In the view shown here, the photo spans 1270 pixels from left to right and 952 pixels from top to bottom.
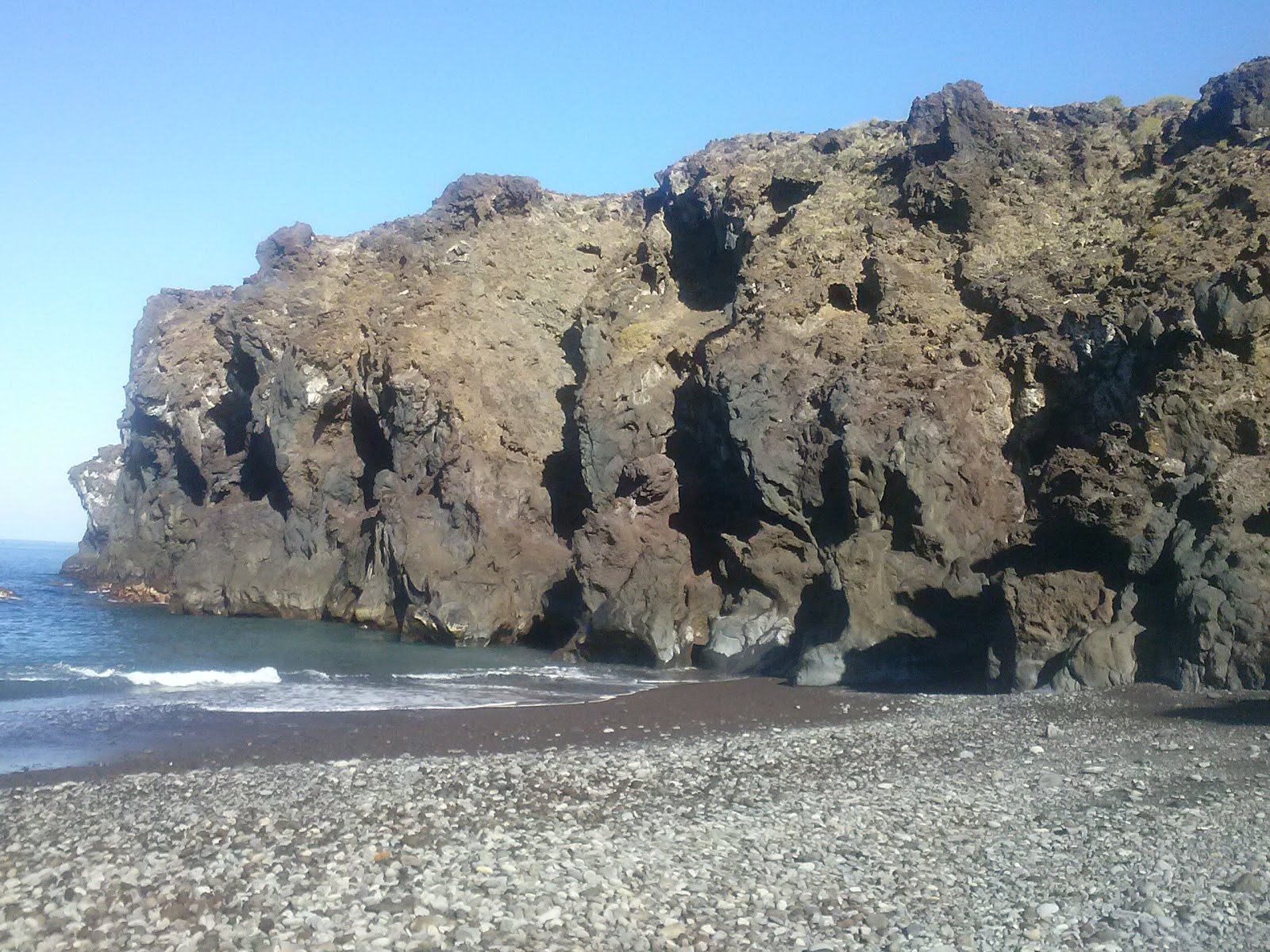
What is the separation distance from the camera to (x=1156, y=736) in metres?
14.4

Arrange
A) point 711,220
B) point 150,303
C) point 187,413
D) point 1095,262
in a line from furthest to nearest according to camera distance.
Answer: point 150,303 → point 187,413 → point 711,220 → point 1095,262

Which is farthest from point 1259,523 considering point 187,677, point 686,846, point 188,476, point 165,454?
point 165,454

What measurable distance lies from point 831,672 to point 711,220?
889 inches

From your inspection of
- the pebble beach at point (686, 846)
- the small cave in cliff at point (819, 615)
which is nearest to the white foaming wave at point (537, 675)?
the small cave in cliff at point (819, 615)

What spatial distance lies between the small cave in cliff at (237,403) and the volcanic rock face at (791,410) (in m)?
0.18

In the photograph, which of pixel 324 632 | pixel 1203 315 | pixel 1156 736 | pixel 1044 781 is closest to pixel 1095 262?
pixel 1203 315

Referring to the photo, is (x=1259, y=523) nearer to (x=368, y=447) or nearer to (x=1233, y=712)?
(x=1233, y=712)

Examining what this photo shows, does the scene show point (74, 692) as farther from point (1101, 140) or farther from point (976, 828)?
point (1101, 140)

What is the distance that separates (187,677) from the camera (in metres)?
25.0

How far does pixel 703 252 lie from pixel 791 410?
13.4 meters

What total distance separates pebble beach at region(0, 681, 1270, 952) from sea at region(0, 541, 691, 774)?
4765mm

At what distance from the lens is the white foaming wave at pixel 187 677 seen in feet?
79.1

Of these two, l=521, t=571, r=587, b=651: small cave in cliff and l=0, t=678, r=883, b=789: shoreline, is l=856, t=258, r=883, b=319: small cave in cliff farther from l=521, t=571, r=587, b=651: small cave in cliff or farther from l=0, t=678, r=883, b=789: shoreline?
l=0, t=678, r=883, b=789: shoreline

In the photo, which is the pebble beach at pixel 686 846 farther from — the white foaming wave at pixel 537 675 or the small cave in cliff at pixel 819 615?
the white foaming wave at pixel 537 675
